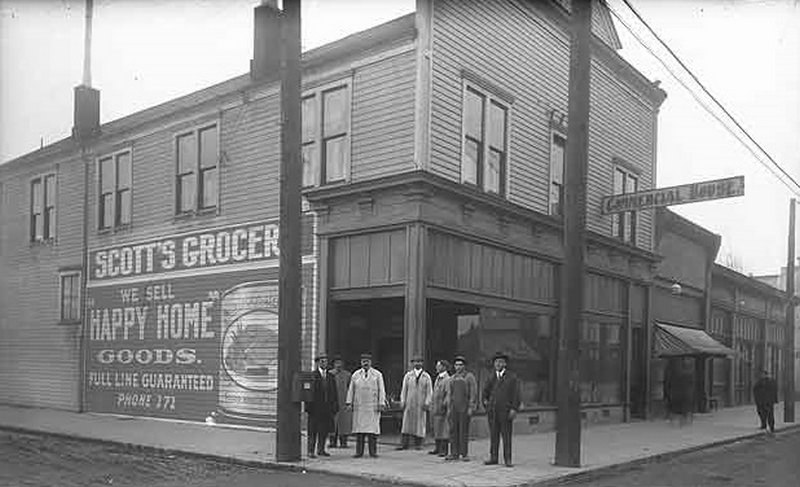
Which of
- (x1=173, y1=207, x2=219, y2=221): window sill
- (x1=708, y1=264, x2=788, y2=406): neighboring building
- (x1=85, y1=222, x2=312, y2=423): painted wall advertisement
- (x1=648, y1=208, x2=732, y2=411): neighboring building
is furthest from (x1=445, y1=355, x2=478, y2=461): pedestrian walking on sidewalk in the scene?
(x1=708, y1=264, x2=788, y2=406): neighboring building

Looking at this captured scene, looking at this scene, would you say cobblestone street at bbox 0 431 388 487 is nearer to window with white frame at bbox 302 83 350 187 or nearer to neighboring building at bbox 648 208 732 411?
window with white frame at bbox 302 83 350 187

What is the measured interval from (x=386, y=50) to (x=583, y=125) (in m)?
4.66

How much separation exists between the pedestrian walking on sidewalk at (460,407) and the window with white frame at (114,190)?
40.6 ft

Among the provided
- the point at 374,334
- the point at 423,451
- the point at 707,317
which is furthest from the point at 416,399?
the point at 707,317

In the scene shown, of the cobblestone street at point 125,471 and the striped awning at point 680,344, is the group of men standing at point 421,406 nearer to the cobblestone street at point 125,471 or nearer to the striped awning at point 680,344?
the cobblestone street at point 125,471

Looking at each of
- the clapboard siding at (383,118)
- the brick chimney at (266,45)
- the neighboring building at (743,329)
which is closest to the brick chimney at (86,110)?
the brick chimney at (266,45)

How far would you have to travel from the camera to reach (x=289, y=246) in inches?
553

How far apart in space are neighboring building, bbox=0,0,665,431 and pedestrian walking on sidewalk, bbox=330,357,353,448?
135 centimetres

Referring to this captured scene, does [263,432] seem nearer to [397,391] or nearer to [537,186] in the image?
[397,391]

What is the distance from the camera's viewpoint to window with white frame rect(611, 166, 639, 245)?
24.4 metres

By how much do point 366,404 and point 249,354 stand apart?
567 centimetres

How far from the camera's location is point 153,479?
12.6 meters

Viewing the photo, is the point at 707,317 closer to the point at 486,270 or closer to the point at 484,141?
the point at 486,270

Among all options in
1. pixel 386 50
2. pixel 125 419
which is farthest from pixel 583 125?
pixel 125 419
